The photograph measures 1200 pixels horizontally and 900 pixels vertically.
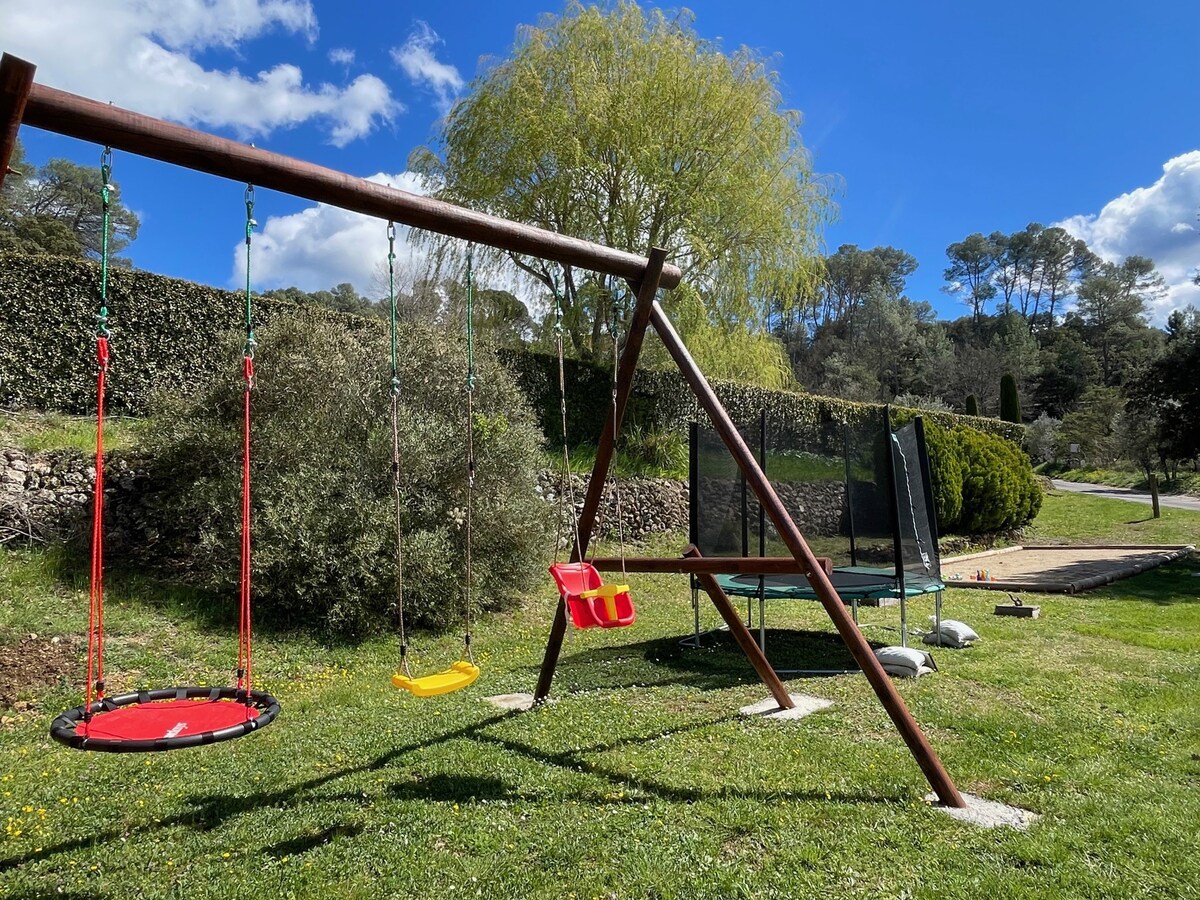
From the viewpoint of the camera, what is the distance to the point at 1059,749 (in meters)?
4.13

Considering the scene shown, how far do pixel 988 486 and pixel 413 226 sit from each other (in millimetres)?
16387

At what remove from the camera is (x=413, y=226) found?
3428 mm

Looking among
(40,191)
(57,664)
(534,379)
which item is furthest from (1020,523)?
(40,191)

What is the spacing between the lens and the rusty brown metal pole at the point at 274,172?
104 inches

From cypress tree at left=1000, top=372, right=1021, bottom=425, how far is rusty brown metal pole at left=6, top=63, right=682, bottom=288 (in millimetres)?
38995

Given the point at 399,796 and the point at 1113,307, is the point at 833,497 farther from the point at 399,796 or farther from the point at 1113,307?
the point at 1113,307

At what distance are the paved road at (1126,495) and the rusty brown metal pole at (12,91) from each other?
26860 mm

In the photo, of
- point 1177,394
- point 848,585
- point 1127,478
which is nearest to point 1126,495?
point 1127,478

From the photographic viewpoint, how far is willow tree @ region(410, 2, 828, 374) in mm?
14883

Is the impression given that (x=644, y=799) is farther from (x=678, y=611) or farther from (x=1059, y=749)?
(x=678, y=611)

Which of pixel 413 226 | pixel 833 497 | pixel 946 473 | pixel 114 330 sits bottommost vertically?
pixel 833 497

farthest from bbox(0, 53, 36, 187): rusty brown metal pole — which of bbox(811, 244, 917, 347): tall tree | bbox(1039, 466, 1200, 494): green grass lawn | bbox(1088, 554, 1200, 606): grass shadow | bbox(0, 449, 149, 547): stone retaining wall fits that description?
bbox(811, 244, 917, 347): tall tree

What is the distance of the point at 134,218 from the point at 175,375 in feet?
94.0

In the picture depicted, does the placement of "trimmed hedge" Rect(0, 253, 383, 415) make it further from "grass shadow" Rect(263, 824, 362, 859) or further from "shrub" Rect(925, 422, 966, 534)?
"shrub" Rect(925, 422, 966, 534)
